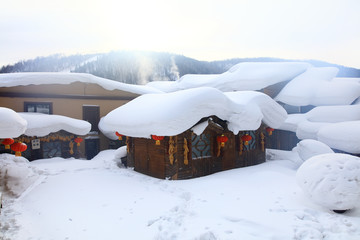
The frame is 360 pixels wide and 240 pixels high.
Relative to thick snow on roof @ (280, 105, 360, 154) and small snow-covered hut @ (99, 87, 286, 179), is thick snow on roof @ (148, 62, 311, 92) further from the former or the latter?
small snow-covered hut @ (99, 87, 286, 179)

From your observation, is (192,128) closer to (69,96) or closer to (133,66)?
(69,96)

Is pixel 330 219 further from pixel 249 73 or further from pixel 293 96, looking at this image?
pixel 249 73

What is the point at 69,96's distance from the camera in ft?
53.1

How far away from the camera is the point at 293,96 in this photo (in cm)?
1836

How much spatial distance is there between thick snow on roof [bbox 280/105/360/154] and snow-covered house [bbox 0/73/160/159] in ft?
35.4

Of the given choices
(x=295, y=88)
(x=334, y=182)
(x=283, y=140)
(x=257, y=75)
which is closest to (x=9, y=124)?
(x=334, y=182)

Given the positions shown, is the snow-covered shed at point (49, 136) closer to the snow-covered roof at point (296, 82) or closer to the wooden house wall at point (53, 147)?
the wooden house wall at point (53, 147)

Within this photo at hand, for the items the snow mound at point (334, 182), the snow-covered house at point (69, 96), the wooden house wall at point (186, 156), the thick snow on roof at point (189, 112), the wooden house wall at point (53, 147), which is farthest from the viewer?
the snow-covered house at point (69, 96)

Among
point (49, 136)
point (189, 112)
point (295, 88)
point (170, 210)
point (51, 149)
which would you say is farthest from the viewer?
point (295, 88)

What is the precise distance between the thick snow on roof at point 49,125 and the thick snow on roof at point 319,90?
13927 mm

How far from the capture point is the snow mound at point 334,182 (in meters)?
5.68

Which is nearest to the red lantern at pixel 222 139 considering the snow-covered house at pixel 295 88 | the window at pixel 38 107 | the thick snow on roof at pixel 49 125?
the snow-covered house at pixel 295 88

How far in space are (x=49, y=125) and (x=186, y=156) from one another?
780 centimetres

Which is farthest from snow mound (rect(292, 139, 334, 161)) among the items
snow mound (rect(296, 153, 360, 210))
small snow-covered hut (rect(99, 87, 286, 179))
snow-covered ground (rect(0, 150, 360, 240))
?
snow mound (rect(296, 153, 360, 210))
